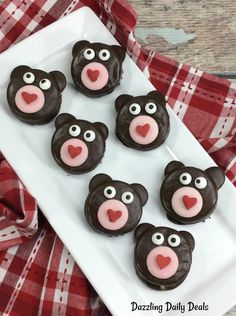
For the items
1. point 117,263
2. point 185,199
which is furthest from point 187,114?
point 117,263

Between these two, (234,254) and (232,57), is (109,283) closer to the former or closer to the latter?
(234,254)

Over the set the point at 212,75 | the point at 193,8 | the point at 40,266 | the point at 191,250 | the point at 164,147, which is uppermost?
the point at 193,8

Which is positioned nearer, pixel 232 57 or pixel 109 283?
pixel 109 283

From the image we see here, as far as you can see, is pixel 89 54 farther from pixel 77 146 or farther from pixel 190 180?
pixel 190 180

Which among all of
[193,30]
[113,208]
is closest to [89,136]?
[113,208]

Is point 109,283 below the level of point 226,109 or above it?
below

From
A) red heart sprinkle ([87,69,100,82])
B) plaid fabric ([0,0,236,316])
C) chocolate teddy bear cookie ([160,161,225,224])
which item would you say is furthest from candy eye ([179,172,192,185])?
red heart sprinkle ([87,69,100,82])

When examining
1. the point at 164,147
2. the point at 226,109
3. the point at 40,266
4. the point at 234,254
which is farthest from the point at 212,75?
the point at 40,266
